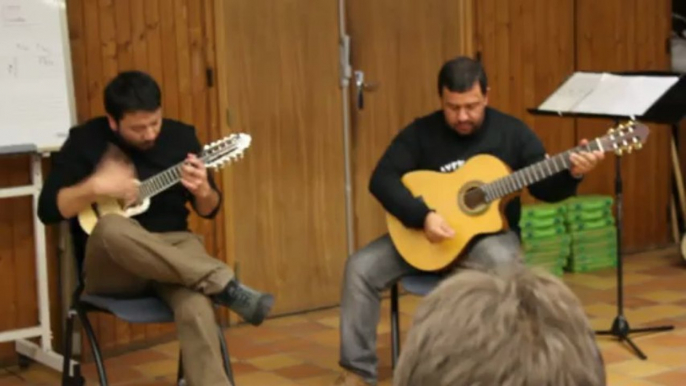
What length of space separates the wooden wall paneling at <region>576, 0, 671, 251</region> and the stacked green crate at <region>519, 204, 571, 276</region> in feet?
1.51

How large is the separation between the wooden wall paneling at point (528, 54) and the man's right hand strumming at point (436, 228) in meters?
2.05

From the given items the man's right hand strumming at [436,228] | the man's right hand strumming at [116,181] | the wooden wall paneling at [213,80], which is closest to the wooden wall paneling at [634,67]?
the wooden wall paneling at [213,80]

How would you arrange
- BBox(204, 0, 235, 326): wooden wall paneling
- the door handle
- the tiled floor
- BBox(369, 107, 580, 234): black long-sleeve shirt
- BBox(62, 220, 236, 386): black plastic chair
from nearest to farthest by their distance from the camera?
BBox(62, 220, 236, 386): black plastic chair → BBox(369, 107, 580, 234): black long-sleeve shirt → the tiled floor → BBox(204, 0, 235, 326): wooden wall paneling → the door handle

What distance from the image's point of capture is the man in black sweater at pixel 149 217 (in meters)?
3.38

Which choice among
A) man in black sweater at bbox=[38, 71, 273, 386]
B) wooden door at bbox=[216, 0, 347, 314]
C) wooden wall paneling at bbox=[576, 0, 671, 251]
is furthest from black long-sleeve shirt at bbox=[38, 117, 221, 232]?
wooden wall paneling at bbox=[576, 0, 671, 251]

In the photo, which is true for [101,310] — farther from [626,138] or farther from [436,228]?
[626,138]

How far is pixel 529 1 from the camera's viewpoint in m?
5.65

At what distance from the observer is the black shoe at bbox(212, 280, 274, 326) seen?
11.4 ft

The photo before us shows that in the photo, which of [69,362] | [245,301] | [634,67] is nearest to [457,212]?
[245,301]

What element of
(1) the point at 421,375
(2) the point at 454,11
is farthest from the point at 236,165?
(1) the point at 421,375

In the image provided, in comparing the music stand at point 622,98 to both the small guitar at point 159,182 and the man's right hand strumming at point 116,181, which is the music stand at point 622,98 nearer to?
the small guitar at point 159,182

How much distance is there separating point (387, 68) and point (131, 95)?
185 cm

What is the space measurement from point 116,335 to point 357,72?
1.59 meters

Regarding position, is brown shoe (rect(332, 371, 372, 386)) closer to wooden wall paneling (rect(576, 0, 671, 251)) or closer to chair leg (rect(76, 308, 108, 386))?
chair leg (rect(76, 308, 108, 386))
